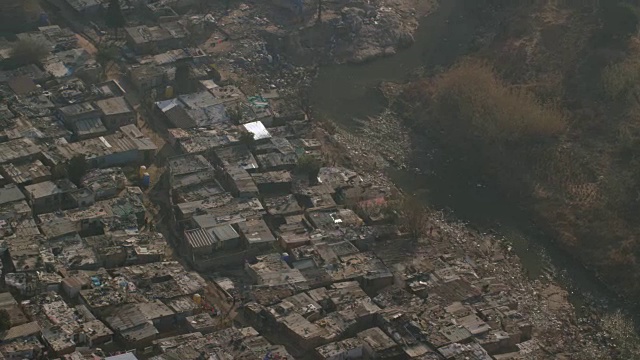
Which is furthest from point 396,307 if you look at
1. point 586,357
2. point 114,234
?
point 114,234

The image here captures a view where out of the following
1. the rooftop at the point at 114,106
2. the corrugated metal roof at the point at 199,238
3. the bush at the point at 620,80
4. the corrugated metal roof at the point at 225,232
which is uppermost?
the bush at the point at 620,80

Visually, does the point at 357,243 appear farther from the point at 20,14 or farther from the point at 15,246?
the point at 20,14

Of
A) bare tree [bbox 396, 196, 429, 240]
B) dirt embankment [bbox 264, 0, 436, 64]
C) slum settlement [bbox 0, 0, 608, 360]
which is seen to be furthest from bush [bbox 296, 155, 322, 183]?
dirt embankment [bbox 264, 0, 436, 64]

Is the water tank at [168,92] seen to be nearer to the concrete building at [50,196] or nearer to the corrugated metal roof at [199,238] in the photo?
the concrete building at [50,196]

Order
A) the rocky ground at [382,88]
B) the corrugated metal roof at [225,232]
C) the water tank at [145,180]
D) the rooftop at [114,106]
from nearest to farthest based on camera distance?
the corrugated metal roof at [225,232] → the rocky ground at [382,88] → the water tank at [145,180] → the rooftop at [114,106]

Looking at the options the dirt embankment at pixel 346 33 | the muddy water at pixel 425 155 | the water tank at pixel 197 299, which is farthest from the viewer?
the dirt embankment at pixel 346 33

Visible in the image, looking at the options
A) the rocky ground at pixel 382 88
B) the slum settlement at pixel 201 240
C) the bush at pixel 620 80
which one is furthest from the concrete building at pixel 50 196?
the bush at pixel 620 80
